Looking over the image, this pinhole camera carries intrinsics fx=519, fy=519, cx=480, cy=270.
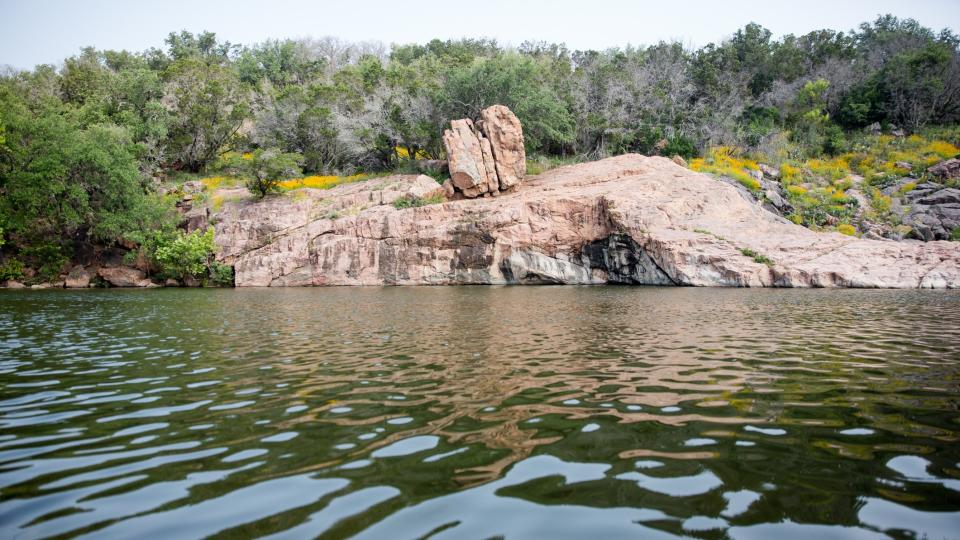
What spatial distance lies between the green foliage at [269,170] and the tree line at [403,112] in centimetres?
323

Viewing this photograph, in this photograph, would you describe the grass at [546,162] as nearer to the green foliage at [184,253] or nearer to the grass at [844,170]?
the grass at [844,170]

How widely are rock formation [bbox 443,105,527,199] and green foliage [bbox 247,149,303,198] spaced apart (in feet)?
39.8

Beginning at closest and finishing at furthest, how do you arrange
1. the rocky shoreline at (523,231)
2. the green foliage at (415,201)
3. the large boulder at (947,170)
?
the rocky shoreline at (523,231) < the green foliage at (415,201) < the large boulder at (947,170)

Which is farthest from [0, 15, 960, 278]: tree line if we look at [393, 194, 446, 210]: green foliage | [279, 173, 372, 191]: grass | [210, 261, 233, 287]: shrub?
[393, 194, 446, 210]: green foliage

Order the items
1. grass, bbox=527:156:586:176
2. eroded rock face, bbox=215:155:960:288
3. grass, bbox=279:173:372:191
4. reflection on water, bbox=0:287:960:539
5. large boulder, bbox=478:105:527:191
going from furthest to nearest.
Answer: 1. grass, bbox=527:156:586:176
2. grass, bbox=279:173:372:191
3. large boulder, bbox=478:105:527:191
4. eroded rock face, bbox=215:155:960:288
5. reflection on water, bbox=0:287:960:539

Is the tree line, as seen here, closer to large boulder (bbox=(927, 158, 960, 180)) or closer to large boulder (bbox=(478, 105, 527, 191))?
large boulder (bbox=(478, 105, 527, 191))

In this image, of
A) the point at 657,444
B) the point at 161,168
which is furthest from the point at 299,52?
the point at 657,444

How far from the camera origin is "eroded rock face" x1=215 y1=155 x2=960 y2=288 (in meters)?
28.3

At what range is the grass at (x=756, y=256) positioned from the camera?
27578 mm

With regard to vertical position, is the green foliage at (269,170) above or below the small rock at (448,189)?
above

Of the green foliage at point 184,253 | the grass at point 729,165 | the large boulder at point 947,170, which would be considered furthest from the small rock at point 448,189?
the large boulder at point 947,170

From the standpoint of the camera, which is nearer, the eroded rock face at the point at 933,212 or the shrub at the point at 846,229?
the eroded rock face at the point at 933,212

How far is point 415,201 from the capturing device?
124 feet

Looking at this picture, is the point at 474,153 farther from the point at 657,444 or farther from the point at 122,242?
the point at 657,444
